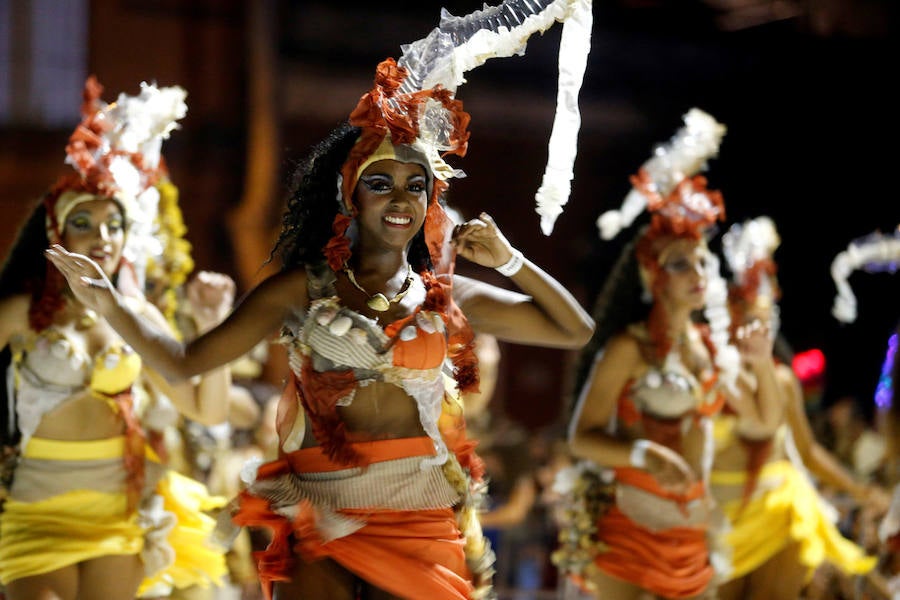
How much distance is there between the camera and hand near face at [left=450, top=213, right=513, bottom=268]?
3643 millimetres

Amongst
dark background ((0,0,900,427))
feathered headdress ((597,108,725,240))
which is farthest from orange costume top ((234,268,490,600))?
dark background ((0,0,900,427))

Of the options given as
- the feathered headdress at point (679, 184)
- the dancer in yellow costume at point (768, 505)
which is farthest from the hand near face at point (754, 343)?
the feathered headdress at point (679, 184)

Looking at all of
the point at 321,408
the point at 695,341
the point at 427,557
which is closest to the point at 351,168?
the point at 321,408

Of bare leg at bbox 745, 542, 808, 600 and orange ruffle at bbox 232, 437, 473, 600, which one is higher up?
orange ruffle at bbox 232, 437, 473, 600

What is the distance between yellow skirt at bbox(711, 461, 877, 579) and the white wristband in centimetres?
70

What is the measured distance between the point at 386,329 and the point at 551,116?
945 centimetres

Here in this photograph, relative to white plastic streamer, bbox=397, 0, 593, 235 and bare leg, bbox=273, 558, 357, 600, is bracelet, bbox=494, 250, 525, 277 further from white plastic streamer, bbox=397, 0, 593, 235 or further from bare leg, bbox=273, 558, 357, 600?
bare leg, bbox=273, 558, 357, 600

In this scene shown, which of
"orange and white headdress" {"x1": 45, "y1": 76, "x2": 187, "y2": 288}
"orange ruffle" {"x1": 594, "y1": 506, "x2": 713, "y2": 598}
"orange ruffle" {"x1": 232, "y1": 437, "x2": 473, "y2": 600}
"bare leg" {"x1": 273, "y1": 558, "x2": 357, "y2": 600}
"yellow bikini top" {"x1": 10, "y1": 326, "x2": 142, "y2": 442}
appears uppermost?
"orange and white headdress" {"x1": 45, "y1": 76, "x2": 187, "y2": 288}

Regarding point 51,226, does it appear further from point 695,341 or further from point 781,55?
point 781,55

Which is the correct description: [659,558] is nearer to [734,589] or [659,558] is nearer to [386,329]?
[734,589]

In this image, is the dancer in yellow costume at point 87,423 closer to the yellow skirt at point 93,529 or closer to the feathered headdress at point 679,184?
the yellow skirt at point 93,529

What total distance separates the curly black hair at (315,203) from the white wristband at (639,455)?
1747 millimetres

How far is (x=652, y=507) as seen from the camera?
5375 mm

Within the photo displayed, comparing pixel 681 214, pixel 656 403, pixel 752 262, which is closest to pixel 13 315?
pixel 656 403
